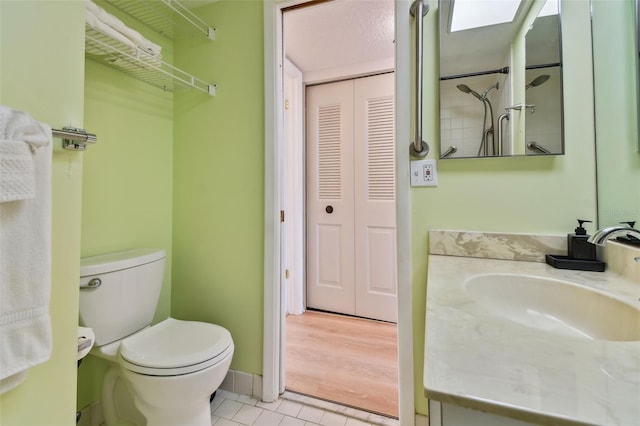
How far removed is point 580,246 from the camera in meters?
0.93

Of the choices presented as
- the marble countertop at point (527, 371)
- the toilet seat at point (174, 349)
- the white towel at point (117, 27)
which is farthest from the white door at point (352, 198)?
the marble countertop at point (527, 371)

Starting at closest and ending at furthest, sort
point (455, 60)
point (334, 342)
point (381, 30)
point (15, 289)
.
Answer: point (15, 289) → point (455, 60) → point (381, 30) → point (334, 342)

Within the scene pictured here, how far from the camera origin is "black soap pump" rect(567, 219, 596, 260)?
3.00 feet

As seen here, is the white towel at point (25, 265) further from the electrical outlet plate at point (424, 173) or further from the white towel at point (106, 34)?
the electrical outlet plate at point (424, 173)

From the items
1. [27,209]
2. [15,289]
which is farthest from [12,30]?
[15,289]

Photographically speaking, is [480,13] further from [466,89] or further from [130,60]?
[130,60]

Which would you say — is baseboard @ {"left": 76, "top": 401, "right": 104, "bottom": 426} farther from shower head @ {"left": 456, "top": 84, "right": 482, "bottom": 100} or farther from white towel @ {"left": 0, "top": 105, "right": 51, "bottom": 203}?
shower head @ {"left": 456, "top": 84, "right": 482, "bottom": 100}

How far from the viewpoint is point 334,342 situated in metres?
2.06

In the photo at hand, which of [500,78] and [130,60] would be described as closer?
[500,78]

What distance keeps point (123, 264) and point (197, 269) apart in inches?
18.3

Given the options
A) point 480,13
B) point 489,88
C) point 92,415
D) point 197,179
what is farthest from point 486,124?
point 92,415

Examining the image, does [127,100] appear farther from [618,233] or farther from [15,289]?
[618,233]

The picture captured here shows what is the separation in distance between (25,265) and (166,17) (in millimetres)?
1463

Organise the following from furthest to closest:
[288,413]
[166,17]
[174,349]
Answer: [166,17] < [288,413] < [174,349]
